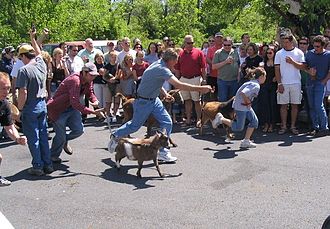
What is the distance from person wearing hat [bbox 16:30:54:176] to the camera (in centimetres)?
680

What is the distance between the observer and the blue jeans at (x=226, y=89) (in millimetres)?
10359

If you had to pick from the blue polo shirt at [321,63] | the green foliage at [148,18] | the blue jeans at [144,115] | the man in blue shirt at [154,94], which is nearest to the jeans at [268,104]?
the blue polo shirt at [321,63]

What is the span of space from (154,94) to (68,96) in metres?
1.29

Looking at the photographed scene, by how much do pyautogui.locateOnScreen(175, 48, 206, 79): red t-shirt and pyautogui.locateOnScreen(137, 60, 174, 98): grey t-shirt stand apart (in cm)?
312

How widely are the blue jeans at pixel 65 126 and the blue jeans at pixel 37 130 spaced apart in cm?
38

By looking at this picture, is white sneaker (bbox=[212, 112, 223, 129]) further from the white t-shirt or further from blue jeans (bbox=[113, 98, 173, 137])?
blue jeans (bbox=[113, 98, 173, 137])

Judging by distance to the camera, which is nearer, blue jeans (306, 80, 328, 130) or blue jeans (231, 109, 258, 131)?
blue jeans (231, 109, 258, 131)

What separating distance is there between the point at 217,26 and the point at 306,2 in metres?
30.6

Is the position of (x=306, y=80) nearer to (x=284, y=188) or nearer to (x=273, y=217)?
(x=284, y=188)

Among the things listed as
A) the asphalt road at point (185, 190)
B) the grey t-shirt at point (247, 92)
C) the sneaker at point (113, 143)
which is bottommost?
the asphalt road at point (185, 190)

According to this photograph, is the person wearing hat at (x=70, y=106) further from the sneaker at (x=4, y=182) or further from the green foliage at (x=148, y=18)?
the green foliage at (x=148, y=18)

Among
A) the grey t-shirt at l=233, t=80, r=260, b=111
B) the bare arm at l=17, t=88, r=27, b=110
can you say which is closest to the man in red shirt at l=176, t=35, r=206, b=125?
the grey t-shirt at l=233, t=80, r=260, b=111

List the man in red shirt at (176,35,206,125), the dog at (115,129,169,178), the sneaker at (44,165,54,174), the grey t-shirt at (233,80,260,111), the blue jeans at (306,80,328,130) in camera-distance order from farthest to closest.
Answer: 1. the man in red shirt at (176,35,206,125)
2. the blue jeans at (306,80,328,130)
3. the grey t-shirt at (233,80,260,111)
4. the sneaker at (44,165,54,174)
5. the dog at (115,129,169,178)

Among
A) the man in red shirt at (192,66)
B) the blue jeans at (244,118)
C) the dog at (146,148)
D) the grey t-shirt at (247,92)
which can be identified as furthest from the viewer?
the man in red shirt at (192,66)
